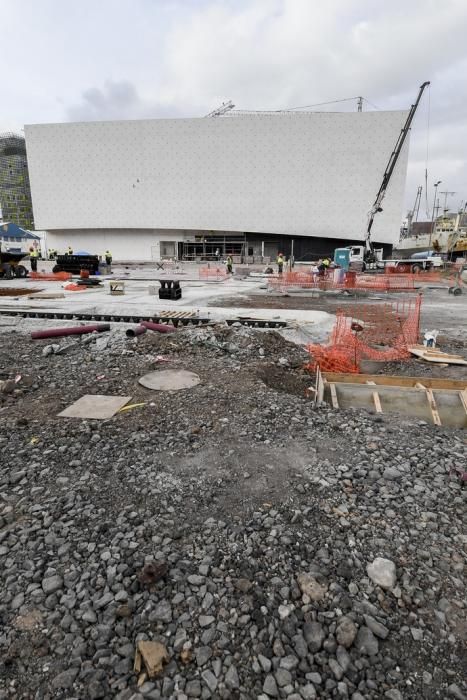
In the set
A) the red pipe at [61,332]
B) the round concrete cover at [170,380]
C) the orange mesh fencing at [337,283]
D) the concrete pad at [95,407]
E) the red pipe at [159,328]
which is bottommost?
the concrete pad at [95,407]

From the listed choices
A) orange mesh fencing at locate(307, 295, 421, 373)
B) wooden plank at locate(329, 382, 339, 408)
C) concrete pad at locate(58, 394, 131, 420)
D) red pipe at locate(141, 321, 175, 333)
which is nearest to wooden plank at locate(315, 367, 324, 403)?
wooden plank at locate(329, 382, 339, 408)

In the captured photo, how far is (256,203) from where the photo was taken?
60.3 metres

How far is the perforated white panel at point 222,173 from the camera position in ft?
186

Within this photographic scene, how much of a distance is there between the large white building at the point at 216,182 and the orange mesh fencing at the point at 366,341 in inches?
1928

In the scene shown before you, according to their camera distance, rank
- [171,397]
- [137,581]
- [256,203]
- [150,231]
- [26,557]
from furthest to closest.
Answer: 1. [150,231]
2. [256,203]
3. [171,397]
4. [26,557]
5. [137,581]

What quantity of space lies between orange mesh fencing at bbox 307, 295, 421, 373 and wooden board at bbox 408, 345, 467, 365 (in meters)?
0.21

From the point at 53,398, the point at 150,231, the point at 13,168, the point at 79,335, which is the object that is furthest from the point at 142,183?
the point at 53,398

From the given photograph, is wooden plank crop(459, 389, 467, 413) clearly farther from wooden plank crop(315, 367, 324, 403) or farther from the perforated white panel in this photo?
the perforated white panel

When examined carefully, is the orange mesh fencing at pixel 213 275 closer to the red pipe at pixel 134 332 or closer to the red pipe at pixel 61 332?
the red pipe at pixel 61 332

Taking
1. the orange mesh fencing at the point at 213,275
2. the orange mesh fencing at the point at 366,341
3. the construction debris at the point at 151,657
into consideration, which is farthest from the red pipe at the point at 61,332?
the orange mesh fencing at the point at 213,275

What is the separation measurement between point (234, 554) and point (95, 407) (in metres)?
3.60

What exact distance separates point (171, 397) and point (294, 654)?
4.30m

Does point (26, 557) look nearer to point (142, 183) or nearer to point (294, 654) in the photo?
point (294, 654)

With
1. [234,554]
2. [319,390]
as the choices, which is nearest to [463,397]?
[319,390]
